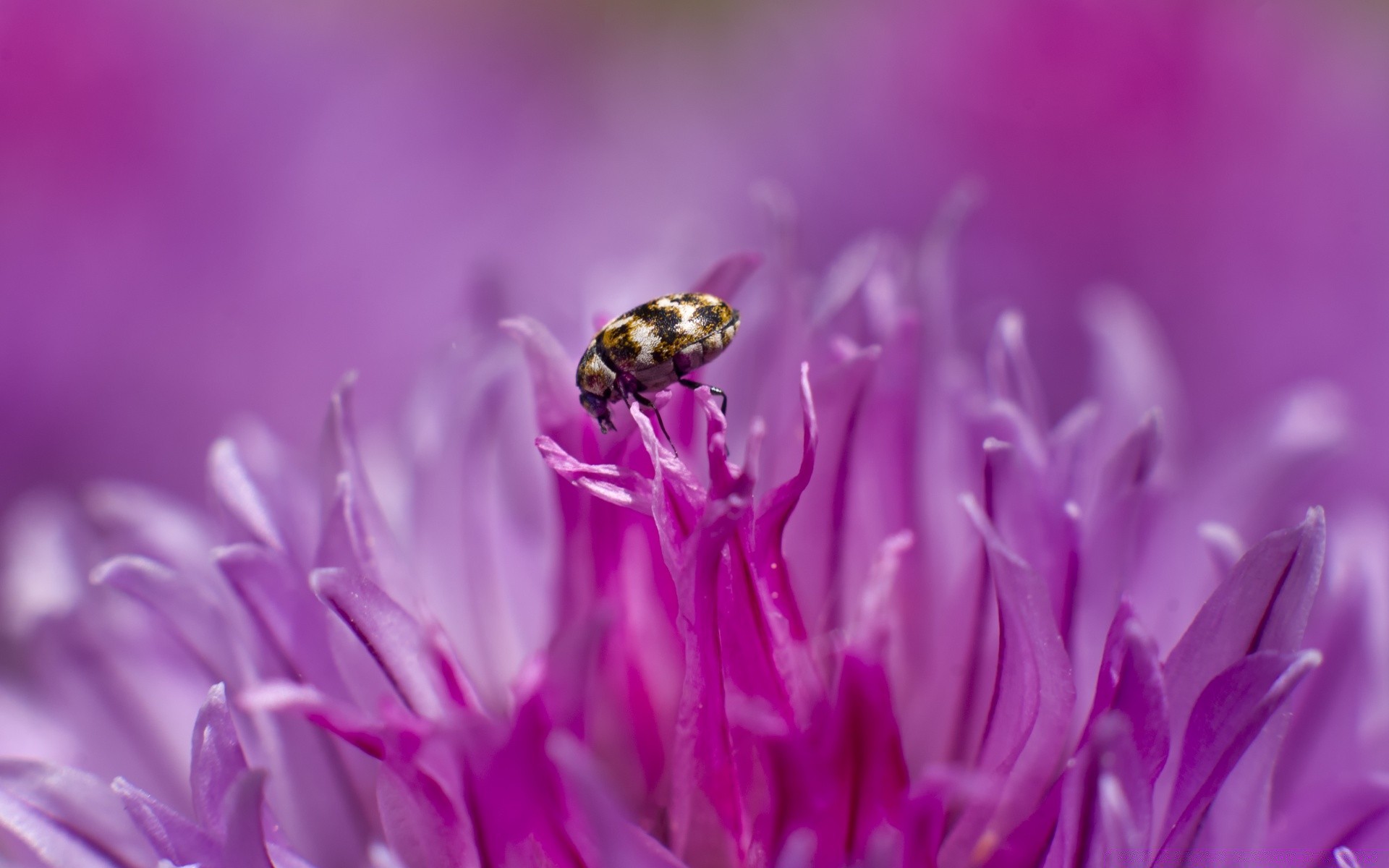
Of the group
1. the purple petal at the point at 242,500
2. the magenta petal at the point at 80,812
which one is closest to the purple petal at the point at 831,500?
the purple petal at the point at 242,500

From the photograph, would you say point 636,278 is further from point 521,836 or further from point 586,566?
point 521,836

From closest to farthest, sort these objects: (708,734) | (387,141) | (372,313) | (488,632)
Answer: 1. (708,734)
2. (488,632)
3. (372,313)
4. (387,141)

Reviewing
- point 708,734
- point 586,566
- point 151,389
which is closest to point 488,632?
point 586,566

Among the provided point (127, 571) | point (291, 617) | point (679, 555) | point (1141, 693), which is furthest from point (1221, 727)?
point (127, 571)

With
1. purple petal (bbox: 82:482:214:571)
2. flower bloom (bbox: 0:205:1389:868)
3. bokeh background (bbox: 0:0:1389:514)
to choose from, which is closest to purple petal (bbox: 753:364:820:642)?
flower bloom (bbox: 0:205:1389:868)

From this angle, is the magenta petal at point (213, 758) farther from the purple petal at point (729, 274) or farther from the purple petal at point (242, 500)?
the purple petal at point (729, 274)

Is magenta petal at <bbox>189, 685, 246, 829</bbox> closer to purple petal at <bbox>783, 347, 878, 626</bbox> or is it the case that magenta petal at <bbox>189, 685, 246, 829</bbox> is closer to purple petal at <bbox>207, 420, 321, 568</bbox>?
purple petal at <bbox>207, 420, 321, 568</bbox>
